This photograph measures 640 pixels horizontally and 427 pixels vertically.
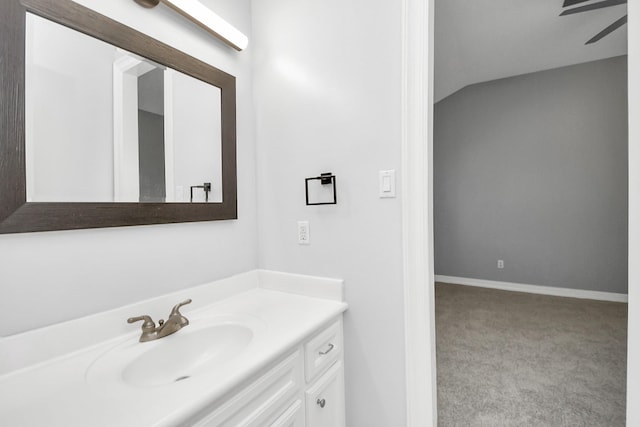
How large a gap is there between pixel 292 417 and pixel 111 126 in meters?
1.19

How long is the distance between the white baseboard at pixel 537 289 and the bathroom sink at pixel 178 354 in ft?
12.4

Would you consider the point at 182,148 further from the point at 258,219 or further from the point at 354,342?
the point at 354,342

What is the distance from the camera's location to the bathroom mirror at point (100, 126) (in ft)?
2.64

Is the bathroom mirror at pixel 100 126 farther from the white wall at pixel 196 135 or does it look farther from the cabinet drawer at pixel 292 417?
the cabinet drawer at pixel 292 417

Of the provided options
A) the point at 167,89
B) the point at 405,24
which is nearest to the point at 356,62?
the point at 405,24

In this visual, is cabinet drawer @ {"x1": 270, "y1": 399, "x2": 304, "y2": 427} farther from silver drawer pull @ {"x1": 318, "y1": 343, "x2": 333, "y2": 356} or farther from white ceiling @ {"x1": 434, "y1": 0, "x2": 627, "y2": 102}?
white ceiling @ {"x1": 434, "y1": 0, "x2": 627, "y2": 102}

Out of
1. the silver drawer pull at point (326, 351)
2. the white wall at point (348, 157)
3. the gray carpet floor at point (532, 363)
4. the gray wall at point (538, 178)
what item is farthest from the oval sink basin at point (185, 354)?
the gray wall at point (538, 178)

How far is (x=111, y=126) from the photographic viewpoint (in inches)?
40.3

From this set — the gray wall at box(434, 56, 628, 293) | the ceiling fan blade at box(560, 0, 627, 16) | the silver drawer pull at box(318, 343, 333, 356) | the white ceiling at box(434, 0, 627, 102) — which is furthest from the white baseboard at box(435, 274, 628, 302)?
the silver drawer pull at box(318, 343, 333, 356)

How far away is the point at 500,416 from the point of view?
1531 mm

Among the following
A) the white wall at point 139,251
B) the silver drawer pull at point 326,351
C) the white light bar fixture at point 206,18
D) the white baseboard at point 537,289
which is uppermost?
the white light bar fixture at point 206,18

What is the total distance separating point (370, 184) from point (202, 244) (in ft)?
2.64

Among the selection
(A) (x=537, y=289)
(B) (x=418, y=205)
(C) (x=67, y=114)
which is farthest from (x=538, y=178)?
(C) (x=67, y=114)

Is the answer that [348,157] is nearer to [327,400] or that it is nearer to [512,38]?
[327,400]
